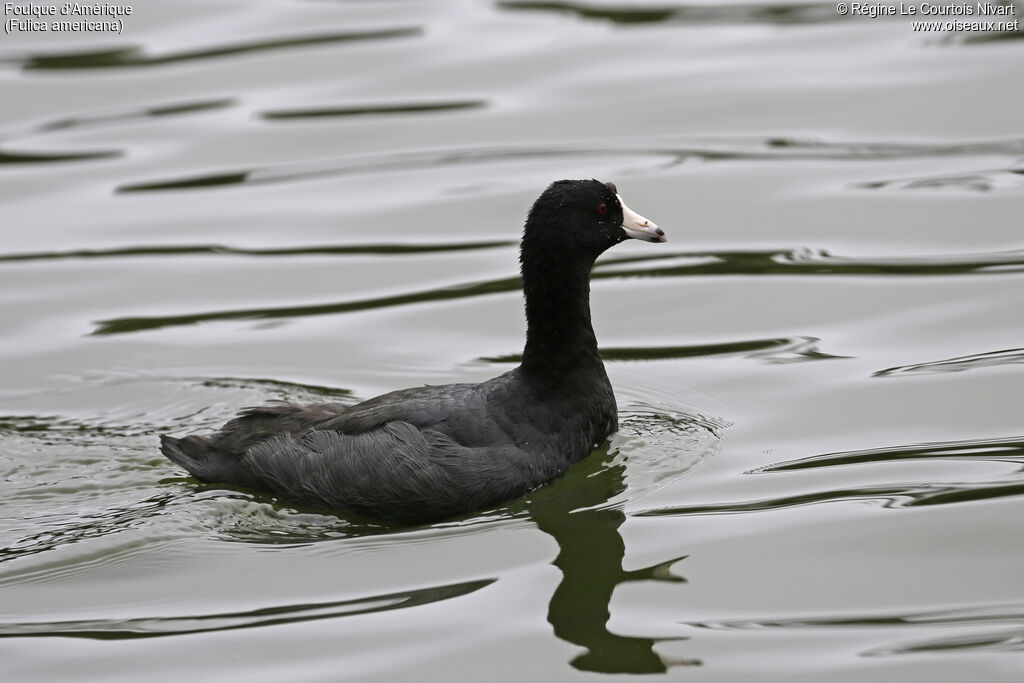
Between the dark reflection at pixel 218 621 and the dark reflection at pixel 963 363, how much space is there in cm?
367

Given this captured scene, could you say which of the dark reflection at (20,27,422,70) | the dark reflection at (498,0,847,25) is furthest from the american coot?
the dark reflection at (20,27,422,70)

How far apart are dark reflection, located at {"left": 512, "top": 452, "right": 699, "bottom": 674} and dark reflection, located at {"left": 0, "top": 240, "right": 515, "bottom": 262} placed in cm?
396

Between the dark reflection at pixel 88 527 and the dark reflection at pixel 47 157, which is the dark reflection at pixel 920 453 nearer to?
the dark reflection at pixel 88 527

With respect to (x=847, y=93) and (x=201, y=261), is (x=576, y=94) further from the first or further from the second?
(x=201, y=261)

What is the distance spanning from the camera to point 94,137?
47.3ft

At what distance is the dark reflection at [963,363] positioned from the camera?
351 inches

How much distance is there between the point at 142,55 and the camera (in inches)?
635

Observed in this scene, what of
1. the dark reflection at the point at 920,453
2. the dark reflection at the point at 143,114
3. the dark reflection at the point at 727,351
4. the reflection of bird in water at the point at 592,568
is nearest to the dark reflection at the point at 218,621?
the reflection of bird in water at the point at 592,568

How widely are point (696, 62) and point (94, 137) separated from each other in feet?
20.6

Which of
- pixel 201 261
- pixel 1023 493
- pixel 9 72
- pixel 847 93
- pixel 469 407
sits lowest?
pixel 1023 493

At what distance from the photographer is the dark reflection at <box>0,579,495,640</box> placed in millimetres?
6422

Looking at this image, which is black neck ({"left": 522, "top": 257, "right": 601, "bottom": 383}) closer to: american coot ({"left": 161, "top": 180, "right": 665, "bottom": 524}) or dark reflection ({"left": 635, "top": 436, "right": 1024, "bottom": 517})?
american coot ({"left": 161, "top": 180, "right": 665, "bottom": 524})

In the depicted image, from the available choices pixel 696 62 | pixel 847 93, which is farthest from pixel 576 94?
pixel 847 93

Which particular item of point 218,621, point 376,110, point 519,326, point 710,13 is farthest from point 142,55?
point 218,621
